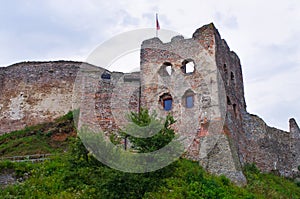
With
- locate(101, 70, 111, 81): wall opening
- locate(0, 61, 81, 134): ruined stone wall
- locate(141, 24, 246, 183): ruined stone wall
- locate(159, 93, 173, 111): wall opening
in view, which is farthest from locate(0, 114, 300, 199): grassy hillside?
locate(0, 61, 81, 134): ruined stone wall

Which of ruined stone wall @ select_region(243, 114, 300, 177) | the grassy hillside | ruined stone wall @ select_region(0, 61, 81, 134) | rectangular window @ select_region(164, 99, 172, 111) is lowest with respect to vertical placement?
the grassy hillside

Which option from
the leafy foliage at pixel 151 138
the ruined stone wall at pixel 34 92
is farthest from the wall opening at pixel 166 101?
the ruined stone wall at pixel 34 92

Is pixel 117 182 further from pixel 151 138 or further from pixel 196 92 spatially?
pixel 196 92

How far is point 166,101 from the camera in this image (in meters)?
20.8

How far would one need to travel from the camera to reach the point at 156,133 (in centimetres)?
1350

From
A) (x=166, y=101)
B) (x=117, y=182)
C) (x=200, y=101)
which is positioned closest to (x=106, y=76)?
(x=166, y=101)

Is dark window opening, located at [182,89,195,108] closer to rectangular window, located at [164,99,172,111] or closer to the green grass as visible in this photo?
rectangular window, located at [164,99,172,111]

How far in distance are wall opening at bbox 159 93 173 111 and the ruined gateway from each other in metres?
0.05

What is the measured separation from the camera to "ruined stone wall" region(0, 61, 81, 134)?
2680cm

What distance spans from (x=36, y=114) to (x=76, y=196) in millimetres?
13543

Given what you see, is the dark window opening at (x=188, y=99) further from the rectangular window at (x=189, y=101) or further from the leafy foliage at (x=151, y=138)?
the leafy foliage at (x=151, y=138)

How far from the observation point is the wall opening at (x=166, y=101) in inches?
813

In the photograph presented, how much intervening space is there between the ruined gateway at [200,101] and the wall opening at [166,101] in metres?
0.05

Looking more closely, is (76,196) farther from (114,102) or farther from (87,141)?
(114,102)
